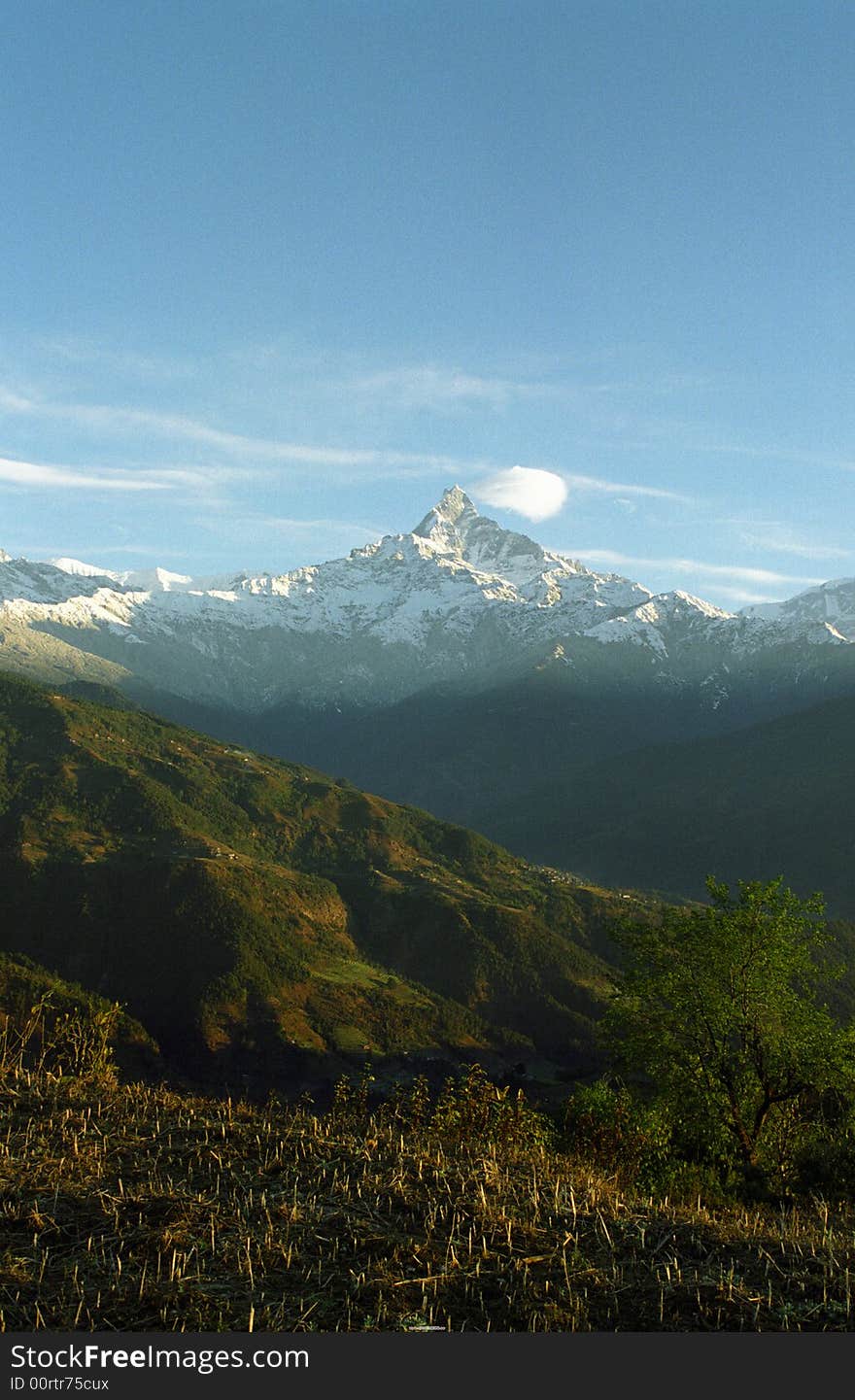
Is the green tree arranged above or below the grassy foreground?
below

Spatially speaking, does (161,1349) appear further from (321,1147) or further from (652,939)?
(652,939)

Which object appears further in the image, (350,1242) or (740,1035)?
(740,1035)

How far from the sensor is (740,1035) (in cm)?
4059

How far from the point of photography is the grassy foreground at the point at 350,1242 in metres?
14.8

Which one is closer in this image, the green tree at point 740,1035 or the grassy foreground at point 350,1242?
the grassy foreground at point 350,1242

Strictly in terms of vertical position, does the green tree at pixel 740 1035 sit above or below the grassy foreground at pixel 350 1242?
below

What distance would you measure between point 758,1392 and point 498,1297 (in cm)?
481

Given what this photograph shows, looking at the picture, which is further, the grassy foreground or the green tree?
the green tree

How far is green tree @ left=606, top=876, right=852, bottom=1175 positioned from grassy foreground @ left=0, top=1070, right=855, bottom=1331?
51.2 ft

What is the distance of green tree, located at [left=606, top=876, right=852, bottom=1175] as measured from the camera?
3909cm

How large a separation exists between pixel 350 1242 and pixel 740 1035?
96.2 feet

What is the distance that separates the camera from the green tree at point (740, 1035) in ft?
128

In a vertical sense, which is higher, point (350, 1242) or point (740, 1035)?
point (350, 1242)

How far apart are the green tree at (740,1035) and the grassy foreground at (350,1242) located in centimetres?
1560
